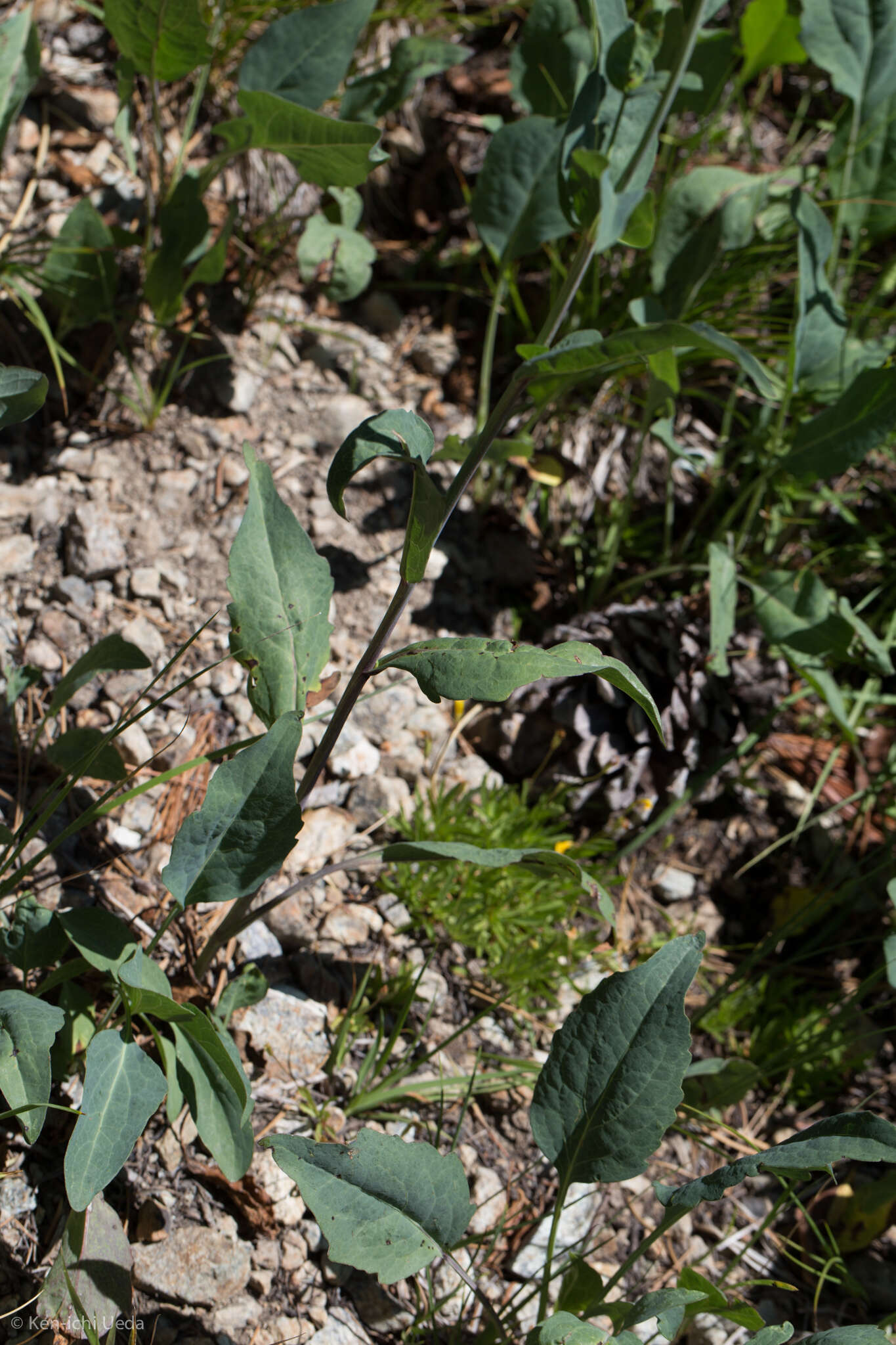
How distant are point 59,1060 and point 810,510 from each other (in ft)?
7.57

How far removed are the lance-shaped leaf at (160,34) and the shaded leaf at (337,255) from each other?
0.44 metres

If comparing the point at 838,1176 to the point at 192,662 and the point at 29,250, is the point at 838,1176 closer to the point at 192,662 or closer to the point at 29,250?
the point at 192,662

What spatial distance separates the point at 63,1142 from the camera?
146 centimetres

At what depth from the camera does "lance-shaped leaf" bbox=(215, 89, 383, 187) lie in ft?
5.80

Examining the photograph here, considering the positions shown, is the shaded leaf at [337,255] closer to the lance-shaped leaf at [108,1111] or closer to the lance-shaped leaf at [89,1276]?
the lance-shaped leaf at [108,1111]

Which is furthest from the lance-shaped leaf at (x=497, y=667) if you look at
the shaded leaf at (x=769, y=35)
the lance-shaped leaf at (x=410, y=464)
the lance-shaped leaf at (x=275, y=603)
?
the shaded leaf at (x=769, y=35)

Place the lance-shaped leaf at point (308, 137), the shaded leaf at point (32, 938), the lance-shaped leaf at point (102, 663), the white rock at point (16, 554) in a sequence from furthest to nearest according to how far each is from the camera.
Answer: the white rock at point (16, 554)
the lance-shaped leaf at point (308, 137)
the lance-shaped leaf at point (102, 663)
the shaded leaf at point (32, 938)

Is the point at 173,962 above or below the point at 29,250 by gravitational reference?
below

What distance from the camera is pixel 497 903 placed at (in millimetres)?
1937

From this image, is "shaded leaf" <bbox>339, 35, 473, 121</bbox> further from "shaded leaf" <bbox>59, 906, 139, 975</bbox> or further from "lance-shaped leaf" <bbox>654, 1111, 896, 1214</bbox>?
"lance-shaped leaf" <bbox>654, 1111, 896, 1214</bbox>

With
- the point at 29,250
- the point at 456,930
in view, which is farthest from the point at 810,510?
the point at 29,250

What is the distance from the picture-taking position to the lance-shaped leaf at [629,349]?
3.89ft

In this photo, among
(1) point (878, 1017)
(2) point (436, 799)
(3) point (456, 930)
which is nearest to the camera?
(3) point (456, 930)

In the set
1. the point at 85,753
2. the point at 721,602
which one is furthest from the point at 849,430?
the point at 85,753
